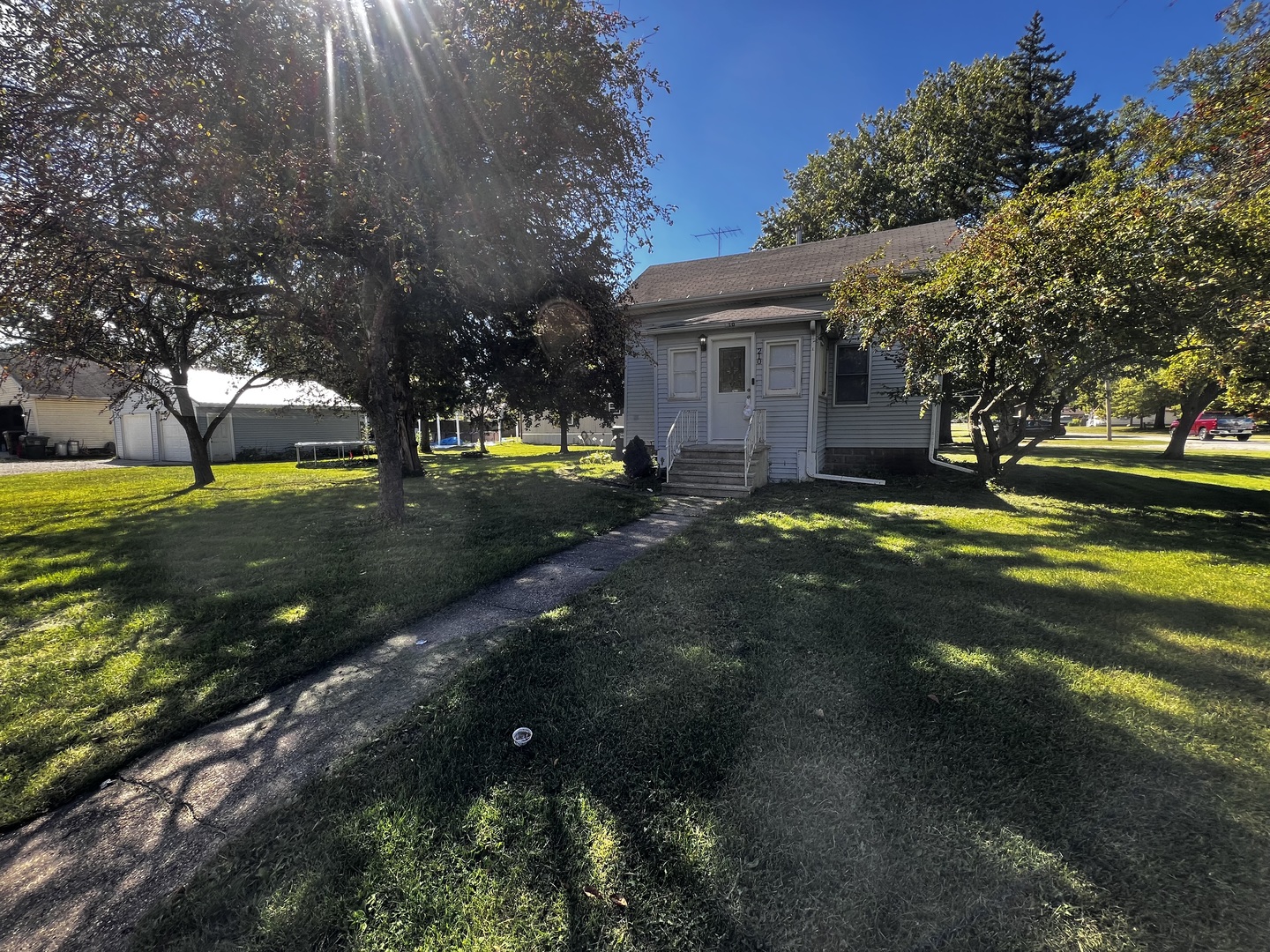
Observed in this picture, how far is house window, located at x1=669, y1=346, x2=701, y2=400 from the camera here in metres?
11.2

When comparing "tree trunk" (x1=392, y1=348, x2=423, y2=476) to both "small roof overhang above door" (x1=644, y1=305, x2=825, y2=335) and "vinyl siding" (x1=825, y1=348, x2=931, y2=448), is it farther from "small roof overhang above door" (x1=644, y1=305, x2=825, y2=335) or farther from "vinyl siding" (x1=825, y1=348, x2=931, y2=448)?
"vinyl siding" (x1=825, y1=348, x2=931, y2=448)

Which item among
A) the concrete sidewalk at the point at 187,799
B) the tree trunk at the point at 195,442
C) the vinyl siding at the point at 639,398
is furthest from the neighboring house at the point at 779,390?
the tree trunk at the point at 195,442

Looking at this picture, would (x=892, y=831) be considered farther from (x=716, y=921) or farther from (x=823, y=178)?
(x=823, y=178)

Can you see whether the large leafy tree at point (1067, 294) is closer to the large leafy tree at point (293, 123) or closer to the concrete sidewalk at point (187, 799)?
the large leafy tree at point (293, 123)

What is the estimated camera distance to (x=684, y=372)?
11.4m

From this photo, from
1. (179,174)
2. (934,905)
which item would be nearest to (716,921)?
(934,905)

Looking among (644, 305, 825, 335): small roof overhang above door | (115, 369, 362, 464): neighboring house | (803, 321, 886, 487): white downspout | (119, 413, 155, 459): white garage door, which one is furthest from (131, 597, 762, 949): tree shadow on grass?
(119, 413, 155, 459): white garage door

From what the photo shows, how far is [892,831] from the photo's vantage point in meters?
1.93

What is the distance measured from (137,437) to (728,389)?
24388 mm

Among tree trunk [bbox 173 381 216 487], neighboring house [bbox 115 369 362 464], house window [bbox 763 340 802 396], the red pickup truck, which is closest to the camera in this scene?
house window [bbox 763 340 802 396]

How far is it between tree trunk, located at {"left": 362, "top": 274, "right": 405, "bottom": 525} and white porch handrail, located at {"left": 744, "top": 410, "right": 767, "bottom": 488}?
584cm

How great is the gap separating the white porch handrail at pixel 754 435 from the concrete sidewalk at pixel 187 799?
6.55 meters

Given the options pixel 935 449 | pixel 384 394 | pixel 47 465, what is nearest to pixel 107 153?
pixel 384 394

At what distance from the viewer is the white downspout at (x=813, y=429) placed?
10.1 metres
